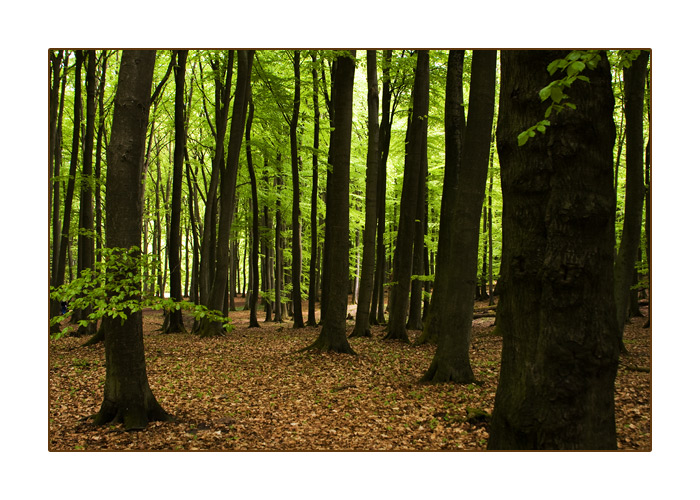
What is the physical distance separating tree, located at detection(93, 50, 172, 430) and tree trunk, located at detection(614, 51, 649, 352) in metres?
6.98

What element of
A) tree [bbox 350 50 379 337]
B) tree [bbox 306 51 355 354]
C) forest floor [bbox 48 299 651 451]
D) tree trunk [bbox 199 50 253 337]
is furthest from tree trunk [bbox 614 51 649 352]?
tree trunk [bbox 199 50 253 337]

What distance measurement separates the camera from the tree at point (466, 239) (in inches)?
250

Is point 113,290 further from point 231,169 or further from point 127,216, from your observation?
point 231,169

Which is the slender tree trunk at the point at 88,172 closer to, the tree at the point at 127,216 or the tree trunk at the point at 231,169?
the tree trunk at the point at 231,169

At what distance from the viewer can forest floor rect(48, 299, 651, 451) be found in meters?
4.50

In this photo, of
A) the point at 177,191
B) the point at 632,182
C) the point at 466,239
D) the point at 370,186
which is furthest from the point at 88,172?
the point at 632,182

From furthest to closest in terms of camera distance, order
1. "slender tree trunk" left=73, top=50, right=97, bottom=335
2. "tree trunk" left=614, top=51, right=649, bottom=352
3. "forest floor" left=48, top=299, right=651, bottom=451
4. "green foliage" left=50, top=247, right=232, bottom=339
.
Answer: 1. "slender tree trunk" left=73, top=50, right=97, bottom=335
2. "tree trunk" left=614, top=51, right=649, bottom=352
3. "forest floor" left=48, top=299, right=651, bottom=451
4. "green foliage" left=50, top=247, right=232, bottom=339

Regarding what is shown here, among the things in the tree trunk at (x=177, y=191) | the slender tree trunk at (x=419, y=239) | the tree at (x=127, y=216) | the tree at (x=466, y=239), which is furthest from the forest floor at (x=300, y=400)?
the tree trunk at (x=177, y=191)

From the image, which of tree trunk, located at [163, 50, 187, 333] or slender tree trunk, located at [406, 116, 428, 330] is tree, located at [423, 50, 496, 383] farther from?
tree trunk, located at [163, 50, 187, 333]

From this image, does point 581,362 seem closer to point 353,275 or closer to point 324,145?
point 324,145

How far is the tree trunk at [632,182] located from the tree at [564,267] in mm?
5285

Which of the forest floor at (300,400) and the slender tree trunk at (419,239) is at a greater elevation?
the slender tree trunk at (419,239)

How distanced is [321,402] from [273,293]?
12574 millimetres

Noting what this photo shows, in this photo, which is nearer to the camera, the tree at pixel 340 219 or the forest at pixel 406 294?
the forest at pixel 406 294
